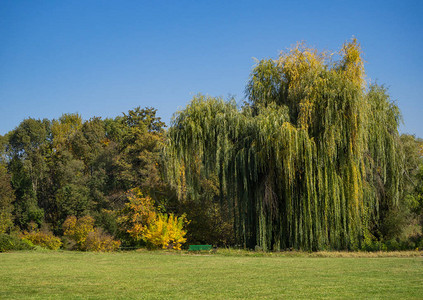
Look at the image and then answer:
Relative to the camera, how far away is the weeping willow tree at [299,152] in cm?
1981

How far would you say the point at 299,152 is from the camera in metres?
20.1

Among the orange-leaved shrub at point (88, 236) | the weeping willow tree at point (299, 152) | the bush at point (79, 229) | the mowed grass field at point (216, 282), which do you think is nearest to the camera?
the mowed grass field at point (216, 282)

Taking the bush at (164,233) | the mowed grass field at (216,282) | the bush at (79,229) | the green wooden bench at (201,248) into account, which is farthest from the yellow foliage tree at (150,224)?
the mowed grass field at (216,282)

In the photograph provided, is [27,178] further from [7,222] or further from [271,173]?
[271,173]

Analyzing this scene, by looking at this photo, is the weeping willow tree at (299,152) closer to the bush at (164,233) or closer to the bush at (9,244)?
the bush at (164,233)

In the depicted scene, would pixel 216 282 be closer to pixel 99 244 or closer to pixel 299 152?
pixel 299 152

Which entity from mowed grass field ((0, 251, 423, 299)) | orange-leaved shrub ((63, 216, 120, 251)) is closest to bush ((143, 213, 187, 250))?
orange-leaved shrub ((63, 216, 120, 251))

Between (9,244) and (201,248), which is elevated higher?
(9,244)

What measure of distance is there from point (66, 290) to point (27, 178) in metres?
39.5


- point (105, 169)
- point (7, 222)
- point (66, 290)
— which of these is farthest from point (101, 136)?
point (66, 290)

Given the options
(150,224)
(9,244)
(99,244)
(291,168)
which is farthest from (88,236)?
(291,168)

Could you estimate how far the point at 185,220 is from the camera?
2802 cm

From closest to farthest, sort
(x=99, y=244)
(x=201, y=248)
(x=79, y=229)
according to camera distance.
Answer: (x=201, y=248) < (x=99, y=244) < (x=79, y=229)

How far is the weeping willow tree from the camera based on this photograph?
65.0 feet
